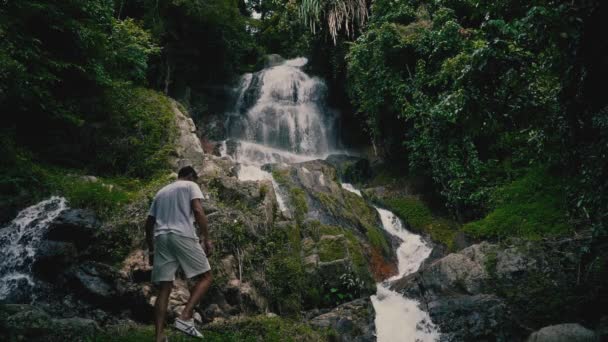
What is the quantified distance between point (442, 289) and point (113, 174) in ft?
27.3

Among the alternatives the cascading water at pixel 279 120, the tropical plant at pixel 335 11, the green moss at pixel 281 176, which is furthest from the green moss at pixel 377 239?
the tropical plant at pixel 335 11

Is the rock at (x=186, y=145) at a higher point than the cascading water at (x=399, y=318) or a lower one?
higher

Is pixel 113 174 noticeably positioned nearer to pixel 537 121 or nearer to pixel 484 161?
pixel 537 121

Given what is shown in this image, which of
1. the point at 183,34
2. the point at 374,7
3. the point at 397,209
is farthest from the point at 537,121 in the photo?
the point at 183,34

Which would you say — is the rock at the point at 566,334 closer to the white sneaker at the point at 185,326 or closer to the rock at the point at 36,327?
the white sneaker at the point at 185,326

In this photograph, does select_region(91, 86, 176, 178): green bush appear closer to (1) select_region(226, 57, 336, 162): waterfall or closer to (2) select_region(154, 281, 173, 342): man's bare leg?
(1) select_region(226, 57, 336, 162): waterfall

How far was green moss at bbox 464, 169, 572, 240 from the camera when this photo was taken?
873 cm

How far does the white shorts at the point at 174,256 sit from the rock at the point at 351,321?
10.8ft

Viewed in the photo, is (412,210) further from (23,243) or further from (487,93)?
(23,243)

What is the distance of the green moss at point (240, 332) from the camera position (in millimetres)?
4289

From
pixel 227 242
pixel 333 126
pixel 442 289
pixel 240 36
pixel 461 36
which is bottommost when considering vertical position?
pixel 442 289

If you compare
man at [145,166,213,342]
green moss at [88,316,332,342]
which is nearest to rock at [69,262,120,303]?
green moss at [88,316,332,342]

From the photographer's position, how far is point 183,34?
19.0 meters

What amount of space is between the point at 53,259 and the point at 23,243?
967 millimetres
